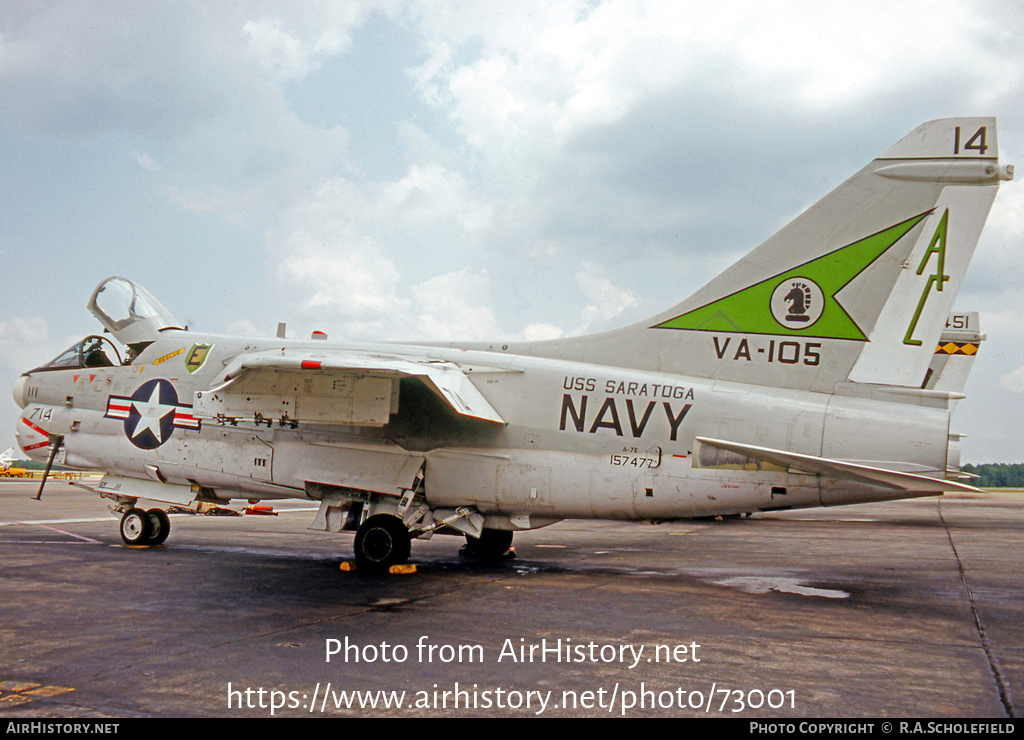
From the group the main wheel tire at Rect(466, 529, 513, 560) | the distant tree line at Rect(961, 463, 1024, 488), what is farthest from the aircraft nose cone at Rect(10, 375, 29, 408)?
the distant tree line at Rect(961, 463, 1024, 488)

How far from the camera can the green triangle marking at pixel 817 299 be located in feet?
28.1

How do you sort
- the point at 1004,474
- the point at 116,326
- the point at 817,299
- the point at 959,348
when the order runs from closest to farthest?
the point at 817,299 < the point at 116,326 < the point at 959,348 < the point at 1004,474

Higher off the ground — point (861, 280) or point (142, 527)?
point (861, 280)

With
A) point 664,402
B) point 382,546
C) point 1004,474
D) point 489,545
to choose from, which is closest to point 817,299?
point 664,402

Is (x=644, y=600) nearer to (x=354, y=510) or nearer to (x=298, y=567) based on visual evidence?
(x=354, y=510)

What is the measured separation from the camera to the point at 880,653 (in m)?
5.75

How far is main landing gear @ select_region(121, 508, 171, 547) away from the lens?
12.2m

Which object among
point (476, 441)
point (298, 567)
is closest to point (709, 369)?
point (476, 441)

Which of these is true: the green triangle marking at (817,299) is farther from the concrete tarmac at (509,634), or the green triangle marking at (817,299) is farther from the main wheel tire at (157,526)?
the main wheel tire at (157,526)

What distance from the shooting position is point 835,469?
24.9 ft

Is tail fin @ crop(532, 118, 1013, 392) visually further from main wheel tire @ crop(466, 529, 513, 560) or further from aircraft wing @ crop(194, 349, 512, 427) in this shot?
main wheel tire @ crop(466, 529, 513, 560)

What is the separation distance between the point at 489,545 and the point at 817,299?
20.4 ft

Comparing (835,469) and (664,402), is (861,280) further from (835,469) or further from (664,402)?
(664,402)

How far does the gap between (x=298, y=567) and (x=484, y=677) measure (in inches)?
240
